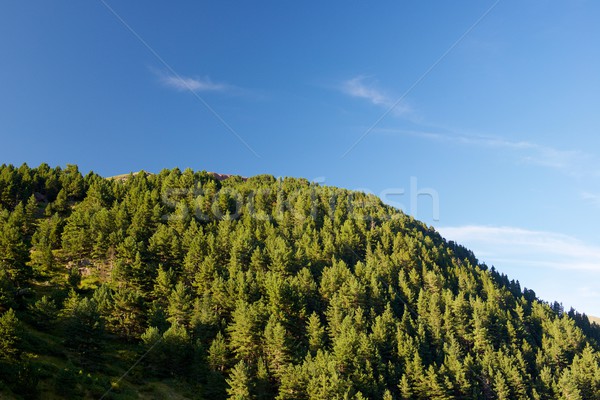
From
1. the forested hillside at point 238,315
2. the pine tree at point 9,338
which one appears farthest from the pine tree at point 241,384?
the pine tree at point 9,338

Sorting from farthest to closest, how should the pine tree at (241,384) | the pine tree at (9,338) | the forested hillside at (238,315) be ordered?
the forested hillside at (238,315)
the pine tree at (241,384)
the pine tree at (9,338)

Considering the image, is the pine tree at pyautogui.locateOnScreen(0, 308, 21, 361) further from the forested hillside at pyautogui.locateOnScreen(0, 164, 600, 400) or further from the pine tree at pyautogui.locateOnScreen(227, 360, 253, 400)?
the pine tree at pyautogui.locateOnScreen(227, 360, 253, 400)

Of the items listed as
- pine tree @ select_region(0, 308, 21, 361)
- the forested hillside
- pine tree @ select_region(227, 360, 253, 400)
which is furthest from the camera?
the forested hillside

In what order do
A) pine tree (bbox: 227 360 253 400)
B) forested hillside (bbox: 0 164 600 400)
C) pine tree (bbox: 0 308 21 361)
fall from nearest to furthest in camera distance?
pine tree (bbox: 0 308 21 361), pine tree (bbox: 227 360 253 400), forested hillside (bbox: 0 164 600 400)

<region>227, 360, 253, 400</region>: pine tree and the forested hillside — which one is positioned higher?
the forested hillside

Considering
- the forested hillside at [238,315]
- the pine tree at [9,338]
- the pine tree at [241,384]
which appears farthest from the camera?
the forested hillside at [238,315]

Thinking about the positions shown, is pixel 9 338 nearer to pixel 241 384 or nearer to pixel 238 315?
pixel 241 384

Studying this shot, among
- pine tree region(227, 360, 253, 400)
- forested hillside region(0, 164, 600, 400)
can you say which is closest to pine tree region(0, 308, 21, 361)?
forested hillside region(0, 164, 600, 400)

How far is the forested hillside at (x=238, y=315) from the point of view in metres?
55.9

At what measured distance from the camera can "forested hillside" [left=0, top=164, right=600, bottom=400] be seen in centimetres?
5588

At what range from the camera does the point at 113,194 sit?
422 feet

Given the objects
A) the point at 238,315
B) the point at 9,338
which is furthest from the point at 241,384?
the point at 9,338

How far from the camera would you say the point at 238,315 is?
2704 inches

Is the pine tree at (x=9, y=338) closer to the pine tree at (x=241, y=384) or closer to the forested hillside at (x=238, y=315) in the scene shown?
the forested hillside at (x=238, y=315)
